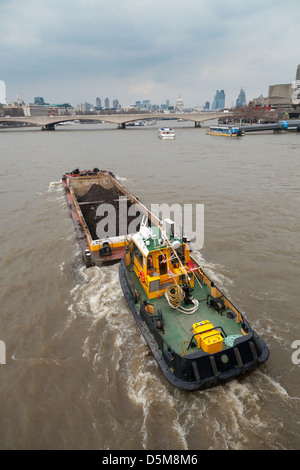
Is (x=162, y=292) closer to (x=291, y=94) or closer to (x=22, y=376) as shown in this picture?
(x=22, y=376)

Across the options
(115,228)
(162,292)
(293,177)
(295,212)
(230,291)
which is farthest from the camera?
(293,177)

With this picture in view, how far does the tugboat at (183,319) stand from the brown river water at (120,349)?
0.91 m

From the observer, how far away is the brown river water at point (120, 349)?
7062 millimetres

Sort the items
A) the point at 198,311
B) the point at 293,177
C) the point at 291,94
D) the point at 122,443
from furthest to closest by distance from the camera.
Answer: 1. the point at 291,94
2. the point at 293,177
3. the point at 198,311
4. the point at 122,443

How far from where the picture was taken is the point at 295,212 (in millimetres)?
20906

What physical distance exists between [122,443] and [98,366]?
2517 millimetres

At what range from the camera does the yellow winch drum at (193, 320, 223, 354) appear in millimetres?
7523

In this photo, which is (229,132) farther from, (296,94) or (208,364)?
(296,94)

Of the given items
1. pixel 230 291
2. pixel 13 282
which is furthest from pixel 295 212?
pixel 13 282
